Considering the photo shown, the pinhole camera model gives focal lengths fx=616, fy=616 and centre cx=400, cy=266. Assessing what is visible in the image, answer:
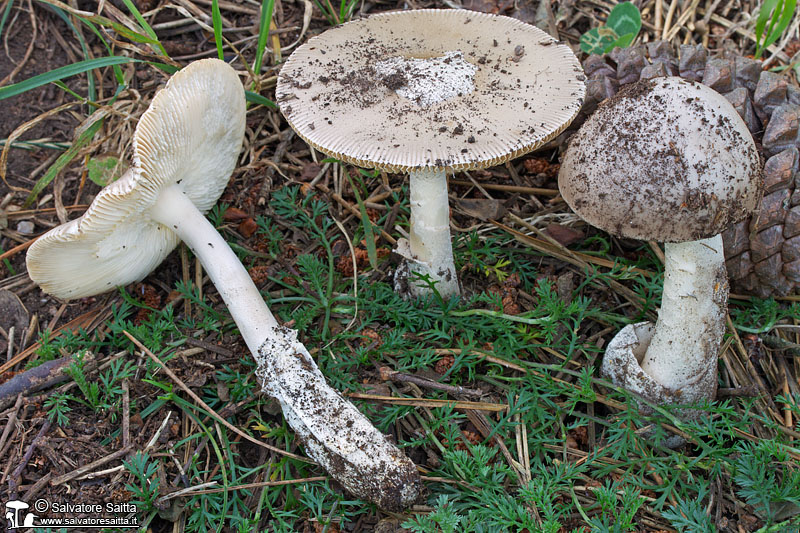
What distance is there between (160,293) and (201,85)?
1340 mm

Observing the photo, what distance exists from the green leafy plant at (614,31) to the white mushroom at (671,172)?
1461 mm

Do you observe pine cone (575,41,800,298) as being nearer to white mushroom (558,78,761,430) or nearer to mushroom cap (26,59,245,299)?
white mushroom (558,78,761,430)

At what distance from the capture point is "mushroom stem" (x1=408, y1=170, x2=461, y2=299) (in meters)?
3.08

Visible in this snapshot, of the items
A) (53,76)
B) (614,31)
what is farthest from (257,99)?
(614,31)

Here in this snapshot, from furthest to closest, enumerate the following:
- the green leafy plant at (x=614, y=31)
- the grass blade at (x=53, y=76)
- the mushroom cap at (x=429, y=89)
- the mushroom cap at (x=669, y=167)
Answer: the green leafy plant at (x=614, y=31) → the grass blade at (x=53, y=76) → the mushroom cap at (x=429, y=89) → the mushroom cap at (x=669, y=167)

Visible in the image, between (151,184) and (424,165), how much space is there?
4.29 feet

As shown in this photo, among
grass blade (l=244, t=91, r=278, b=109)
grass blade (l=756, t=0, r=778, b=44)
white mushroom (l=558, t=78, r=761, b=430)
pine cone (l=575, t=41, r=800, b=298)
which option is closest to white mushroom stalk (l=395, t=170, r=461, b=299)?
white mushroom (l=558, t=78, r=761, b=430)

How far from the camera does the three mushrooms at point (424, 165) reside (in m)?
2.42

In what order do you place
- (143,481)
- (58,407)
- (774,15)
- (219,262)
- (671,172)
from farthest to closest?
(774,15) < (219,262) < (58,407) < (143,481) < (671,172)

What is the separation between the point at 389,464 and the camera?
8.77ft

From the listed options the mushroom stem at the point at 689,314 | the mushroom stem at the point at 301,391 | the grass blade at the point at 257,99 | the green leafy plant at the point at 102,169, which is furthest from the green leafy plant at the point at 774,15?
the green leafy plant at the point at 102,169

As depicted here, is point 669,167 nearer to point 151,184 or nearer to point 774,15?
point 774,15

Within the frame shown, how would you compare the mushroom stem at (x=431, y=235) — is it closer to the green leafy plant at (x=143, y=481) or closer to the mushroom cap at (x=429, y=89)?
the mushroom cap at (x=429, y=89)

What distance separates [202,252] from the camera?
319 centimetres
